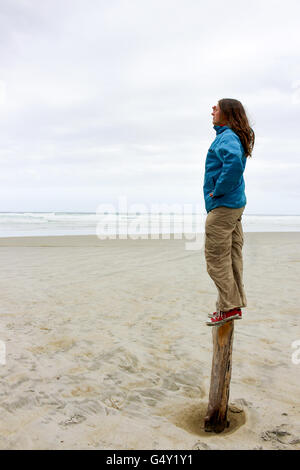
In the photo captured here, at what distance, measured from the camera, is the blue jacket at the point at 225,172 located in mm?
→ 3059

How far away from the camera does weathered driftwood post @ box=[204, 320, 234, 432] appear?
3.42 meters

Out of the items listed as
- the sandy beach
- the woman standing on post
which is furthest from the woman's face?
the sandy beach

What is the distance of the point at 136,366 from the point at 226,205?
2546 millimetres

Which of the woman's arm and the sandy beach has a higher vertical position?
the woman's arm

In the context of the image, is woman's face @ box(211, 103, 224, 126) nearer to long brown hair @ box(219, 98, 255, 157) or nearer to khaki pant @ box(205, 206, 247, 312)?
long brown hair @ box(219, 98, 255, 157)

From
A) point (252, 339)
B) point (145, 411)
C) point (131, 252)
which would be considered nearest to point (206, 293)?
point (252, 339)

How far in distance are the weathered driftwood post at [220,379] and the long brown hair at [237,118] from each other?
168 cm

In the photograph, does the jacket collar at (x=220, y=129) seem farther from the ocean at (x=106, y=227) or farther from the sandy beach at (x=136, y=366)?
the ocean at (x=106, y=227)

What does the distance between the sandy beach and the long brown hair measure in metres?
2.61

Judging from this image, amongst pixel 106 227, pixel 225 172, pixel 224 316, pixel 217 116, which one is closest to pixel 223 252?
pixel 224 316

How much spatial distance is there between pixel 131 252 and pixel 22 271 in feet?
18.4

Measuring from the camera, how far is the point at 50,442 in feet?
10.4

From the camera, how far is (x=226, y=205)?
3213 millimetres

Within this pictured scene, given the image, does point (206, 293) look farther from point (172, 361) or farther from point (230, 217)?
point (230, 217)
